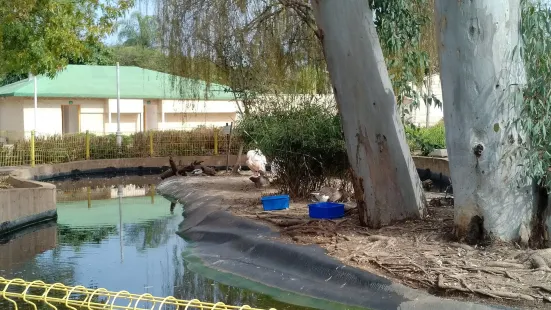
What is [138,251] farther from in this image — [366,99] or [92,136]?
[92,136]

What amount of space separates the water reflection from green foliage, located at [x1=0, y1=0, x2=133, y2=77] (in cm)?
350

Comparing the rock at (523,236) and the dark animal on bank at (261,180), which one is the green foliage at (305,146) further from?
the rock at (523,236)

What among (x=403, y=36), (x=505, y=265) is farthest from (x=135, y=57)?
(x=505, y=265)

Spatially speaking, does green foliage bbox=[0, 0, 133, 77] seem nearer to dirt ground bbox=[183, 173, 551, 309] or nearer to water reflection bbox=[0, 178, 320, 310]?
water reflection bbox=[0, 178, 320, 310]

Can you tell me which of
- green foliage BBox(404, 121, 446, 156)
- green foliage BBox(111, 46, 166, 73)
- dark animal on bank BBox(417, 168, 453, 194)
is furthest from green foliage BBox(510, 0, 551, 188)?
green foliage BBox(111, 46, 166, 73)

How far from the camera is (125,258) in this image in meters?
10.9

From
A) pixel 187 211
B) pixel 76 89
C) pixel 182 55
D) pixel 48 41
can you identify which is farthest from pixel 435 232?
pixel 76 89

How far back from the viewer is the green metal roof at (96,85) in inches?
1171

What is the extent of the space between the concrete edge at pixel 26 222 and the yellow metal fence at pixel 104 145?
917cm

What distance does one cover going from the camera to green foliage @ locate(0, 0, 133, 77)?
49.0 ft

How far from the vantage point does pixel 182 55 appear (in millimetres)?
16031

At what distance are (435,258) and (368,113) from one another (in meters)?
2.56

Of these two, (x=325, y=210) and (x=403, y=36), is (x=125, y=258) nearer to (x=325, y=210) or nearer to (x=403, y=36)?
(x=325, y=210)

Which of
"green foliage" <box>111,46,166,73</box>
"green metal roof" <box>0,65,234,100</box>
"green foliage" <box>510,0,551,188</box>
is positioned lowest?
"green foliage" <box>510,0,551,188</box>
